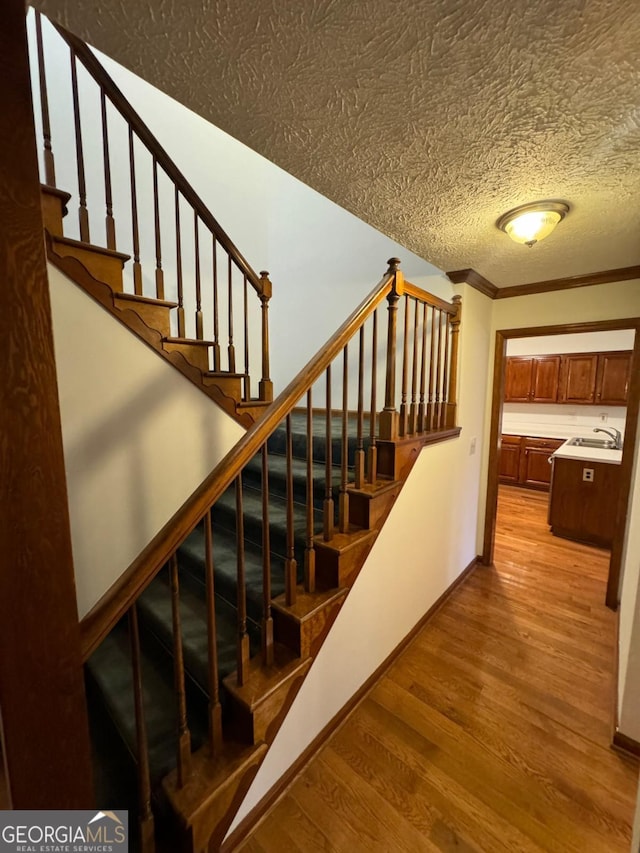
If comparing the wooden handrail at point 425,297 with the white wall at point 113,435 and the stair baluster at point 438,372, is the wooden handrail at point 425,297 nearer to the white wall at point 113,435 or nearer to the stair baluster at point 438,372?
the stair baluster at point 438,372

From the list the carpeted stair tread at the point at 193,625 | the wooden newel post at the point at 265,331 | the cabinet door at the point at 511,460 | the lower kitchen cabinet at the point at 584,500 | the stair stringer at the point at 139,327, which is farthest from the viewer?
the cabinet door at the point at 511,460

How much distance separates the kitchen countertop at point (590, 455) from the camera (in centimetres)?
336

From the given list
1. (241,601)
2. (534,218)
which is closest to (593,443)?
(534,218)

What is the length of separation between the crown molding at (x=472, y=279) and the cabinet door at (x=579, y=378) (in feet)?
10.1

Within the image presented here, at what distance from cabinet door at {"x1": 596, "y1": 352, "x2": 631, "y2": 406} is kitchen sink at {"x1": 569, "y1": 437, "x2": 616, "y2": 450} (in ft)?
1.84

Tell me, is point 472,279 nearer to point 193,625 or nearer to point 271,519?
point 271,519

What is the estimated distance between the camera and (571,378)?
4891 mm

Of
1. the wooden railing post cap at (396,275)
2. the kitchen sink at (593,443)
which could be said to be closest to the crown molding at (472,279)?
the wooden railing post cap at (396,275)

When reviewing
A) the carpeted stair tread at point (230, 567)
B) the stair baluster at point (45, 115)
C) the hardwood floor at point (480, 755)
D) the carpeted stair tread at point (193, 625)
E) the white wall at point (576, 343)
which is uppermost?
the stair baluster at point (45, 115)

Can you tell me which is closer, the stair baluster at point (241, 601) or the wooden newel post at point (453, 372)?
the stair baluster at point (241, 601)

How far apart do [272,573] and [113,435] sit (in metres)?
1.02

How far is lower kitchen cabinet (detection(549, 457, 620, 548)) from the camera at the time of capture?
3355 mm

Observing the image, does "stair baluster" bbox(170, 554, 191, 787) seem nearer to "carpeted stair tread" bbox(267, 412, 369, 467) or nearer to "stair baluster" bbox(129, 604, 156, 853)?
"stair baluster" bbox(129, 604, 156, 853)

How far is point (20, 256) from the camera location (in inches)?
27.0
